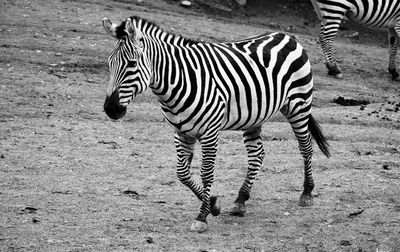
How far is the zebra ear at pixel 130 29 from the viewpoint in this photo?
255 inches

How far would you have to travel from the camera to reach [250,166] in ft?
25.4

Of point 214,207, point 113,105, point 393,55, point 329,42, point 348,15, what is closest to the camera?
point 113,105

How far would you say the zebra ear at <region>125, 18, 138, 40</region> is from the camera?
21.3 ft

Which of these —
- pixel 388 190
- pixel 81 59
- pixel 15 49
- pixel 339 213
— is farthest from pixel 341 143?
pixel 15 49

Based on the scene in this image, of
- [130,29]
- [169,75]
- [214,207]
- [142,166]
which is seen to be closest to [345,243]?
[214,207]

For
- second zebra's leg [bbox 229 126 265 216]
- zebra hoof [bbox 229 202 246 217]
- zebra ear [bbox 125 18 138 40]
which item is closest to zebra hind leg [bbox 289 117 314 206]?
second zebra's leg [bbox 229 126 265 216]

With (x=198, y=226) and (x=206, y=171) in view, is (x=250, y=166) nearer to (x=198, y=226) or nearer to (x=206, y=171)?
(x=206, y=171)

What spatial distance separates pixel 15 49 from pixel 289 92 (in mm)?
6365

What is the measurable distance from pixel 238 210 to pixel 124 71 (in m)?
1.88

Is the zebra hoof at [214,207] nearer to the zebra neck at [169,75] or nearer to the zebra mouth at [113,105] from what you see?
the zebra neck at [169,75]

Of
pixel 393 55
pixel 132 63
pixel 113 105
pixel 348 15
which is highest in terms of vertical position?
pixel 132 63

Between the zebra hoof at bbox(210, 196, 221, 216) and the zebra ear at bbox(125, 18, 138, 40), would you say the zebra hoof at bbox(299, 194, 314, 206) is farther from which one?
the zebra ear at bbox(125, 18, 138, 40)

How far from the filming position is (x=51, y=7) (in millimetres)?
15078

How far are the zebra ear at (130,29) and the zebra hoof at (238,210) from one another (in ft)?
6.58
